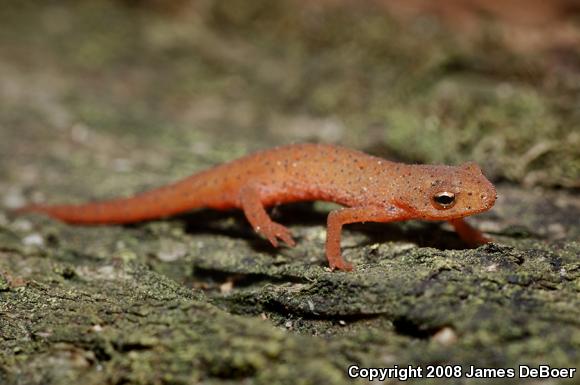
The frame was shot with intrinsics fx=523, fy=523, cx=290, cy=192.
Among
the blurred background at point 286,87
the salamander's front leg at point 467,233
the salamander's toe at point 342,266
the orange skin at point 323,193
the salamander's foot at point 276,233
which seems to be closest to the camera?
the salamander's toe at point 342,266

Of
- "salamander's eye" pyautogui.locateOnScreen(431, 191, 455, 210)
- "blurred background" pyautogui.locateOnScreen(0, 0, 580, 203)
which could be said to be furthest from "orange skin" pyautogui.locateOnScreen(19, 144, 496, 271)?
"blurred background" pyautogui.locateOnScreen(0, 0, 580, 203)

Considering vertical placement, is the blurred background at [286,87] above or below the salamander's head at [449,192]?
above

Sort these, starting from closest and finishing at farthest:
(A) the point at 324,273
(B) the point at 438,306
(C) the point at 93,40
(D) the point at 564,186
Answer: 1. (B) the point at 438,306
2. (A) the point at 324,273
3. (D) the point at 564,186
4. (C) the point at 93,40

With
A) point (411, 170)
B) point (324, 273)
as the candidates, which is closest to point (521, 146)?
point (411, 170)

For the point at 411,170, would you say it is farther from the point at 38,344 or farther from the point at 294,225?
the point at 38,344

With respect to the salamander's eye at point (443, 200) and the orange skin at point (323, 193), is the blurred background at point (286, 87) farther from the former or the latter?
the salamander's eye at point (443, 200)

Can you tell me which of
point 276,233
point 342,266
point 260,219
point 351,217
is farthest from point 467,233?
point 260,219

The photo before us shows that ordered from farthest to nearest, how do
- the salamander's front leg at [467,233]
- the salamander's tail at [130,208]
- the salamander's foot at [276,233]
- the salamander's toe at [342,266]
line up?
the salamander's tail at [130,208] < the salamander's foot at [276,233] < the salamander's front leg at [467,233] < the salamander's toe at [342,266]

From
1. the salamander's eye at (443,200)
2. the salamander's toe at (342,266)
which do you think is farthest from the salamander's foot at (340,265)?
the salamander's eye at (443,200)
